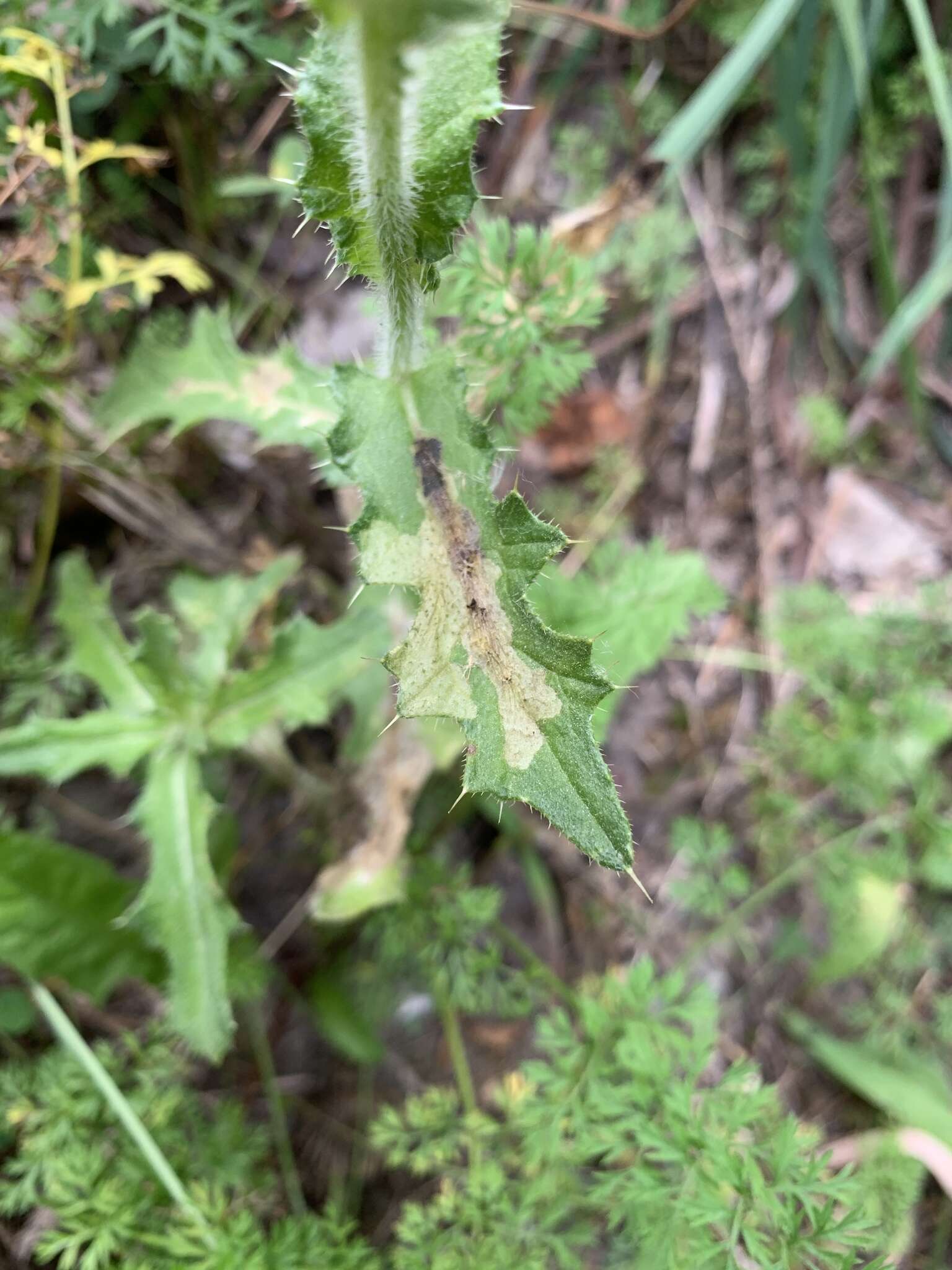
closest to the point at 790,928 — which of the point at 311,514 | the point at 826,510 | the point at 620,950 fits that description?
the point at 620,950

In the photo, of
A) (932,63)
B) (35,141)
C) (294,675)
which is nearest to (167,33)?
(35,141)

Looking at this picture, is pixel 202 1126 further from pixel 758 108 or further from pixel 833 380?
pixel 758 108

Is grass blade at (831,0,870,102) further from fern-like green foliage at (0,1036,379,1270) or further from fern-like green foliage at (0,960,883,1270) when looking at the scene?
fern-like green foliage at (0,1036,379,1270)

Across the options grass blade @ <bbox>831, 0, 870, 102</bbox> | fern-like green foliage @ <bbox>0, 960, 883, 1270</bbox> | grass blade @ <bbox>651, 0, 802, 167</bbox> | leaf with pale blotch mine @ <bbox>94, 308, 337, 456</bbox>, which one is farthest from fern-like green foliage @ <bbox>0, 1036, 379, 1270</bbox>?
grass blade @ <bbox>831, 0, 870, 102</bbox>

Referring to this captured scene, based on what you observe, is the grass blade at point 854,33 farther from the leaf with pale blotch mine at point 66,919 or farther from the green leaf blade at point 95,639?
the leaf with pale blotch mine at point 66,919

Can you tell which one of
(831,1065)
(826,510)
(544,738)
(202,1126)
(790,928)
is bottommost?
(831,1065)
